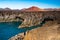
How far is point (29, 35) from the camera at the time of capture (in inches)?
196

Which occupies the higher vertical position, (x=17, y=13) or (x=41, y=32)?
(x=41, y=32)

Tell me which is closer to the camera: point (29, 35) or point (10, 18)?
point (29, 35)

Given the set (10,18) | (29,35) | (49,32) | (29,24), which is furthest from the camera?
(10,18)

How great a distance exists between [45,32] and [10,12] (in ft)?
133

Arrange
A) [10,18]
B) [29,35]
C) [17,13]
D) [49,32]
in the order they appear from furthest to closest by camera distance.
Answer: [17,13] → [10,18] → [29,35] → [49,32]

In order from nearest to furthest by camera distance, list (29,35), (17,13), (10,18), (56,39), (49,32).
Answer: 1. (56,39)
2. (49,32)
3. (29,35)
4. (10,18)
5. (17,13)

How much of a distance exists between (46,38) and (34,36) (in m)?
0.40

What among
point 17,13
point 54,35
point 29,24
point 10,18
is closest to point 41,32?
point 54,35

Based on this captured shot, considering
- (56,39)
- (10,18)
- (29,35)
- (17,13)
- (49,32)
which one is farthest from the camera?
(17,13)

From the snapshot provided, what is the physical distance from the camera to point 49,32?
15.2ft

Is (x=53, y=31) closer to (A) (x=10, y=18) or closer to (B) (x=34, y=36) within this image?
(B) (x=34, y=36)

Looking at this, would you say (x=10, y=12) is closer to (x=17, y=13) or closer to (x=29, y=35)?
(x=17, y=13)

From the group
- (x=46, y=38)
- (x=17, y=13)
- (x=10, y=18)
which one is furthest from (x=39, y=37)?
(x=17, y=13)

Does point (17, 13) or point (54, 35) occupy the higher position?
point (54, 35)
